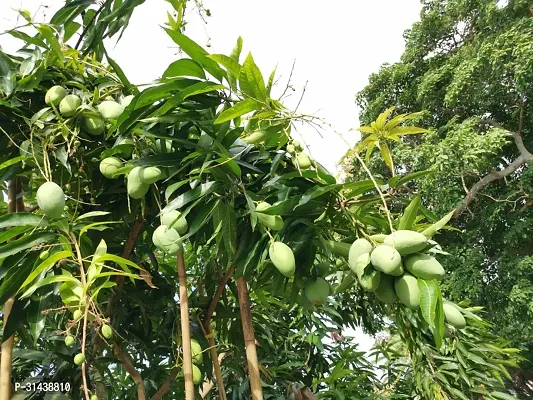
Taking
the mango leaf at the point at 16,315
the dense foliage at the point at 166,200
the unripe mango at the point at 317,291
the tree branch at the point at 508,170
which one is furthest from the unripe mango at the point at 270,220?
the tree branch at the point at 508,170

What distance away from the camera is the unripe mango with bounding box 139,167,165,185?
657 millimetres

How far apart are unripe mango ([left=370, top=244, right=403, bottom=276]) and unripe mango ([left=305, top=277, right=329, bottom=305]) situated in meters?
0.11

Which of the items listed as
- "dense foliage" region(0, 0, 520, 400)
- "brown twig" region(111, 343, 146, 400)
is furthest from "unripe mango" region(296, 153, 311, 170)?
"brown twig" region(111, 343, 146, 400)

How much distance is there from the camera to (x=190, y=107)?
26.0 inches

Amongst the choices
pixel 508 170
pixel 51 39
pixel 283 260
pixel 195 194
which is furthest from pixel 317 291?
pixel 508 170

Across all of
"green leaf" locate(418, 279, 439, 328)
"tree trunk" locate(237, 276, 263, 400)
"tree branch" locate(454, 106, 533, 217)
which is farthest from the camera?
"tree branch" locate(454, 106, 533, 217)

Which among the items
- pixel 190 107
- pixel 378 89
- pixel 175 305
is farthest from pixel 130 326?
pixel 378 89

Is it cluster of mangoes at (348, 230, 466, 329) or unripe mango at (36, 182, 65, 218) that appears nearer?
cluster of mangoes at (348, 230, 466, 329)

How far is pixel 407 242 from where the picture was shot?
53cm

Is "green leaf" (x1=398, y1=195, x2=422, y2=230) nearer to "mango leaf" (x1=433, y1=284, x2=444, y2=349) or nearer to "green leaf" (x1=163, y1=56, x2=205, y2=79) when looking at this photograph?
"mango leaf" (x1=433, y1=284, x2=444, y2=349)

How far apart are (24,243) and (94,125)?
209 mm

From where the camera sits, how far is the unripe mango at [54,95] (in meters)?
0.71

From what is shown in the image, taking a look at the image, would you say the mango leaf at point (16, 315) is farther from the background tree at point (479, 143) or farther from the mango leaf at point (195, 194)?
the background tree at point (479, 143)

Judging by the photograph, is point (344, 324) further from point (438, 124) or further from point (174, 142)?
point (438, 124)
